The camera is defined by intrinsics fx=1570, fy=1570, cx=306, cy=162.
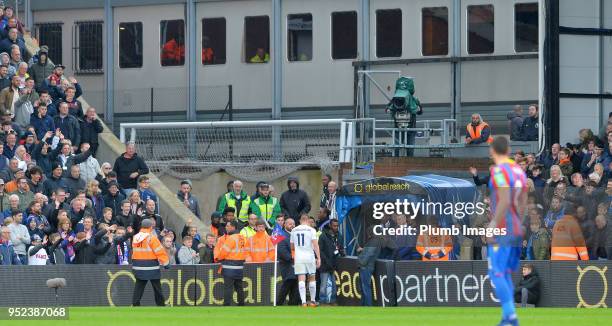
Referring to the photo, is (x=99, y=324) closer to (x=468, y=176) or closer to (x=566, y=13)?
(x=468, y=176)

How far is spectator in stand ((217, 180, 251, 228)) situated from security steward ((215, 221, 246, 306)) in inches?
124

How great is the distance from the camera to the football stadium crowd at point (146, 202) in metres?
28.5

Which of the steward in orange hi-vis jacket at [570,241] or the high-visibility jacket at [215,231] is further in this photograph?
the high-visibility jacket at [215,231]

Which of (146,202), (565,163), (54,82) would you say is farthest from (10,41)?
(565,163)

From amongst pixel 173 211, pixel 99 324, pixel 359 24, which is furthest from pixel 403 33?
pixel 99 324

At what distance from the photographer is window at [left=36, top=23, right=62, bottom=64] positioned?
41.2 m

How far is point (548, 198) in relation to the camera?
93.8 feet

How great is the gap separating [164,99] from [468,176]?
35.0ft

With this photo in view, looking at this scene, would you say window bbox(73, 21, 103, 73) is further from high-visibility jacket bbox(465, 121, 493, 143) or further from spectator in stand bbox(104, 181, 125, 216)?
high-visibility jacket bbox(465, 121, 493, 143)

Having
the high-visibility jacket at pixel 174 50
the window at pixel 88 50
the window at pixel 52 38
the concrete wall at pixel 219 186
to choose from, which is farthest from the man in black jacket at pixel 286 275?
the window at pixel 52 38

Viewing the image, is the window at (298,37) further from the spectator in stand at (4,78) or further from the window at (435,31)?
the spectator in stand at (4,78)

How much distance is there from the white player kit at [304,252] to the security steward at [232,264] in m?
1.13

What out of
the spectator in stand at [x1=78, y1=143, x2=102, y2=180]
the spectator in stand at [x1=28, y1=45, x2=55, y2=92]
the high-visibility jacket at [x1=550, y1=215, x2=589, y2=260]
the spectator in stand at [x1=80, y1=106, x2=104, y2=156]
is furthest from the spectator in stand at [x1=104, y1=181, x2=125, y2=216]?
the high-visibility jacket at [x1=550, y1=215, x2=589, y2=260]

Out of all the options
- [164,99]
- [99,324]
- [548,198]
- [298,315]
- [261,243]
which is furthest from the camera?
[164,99]
